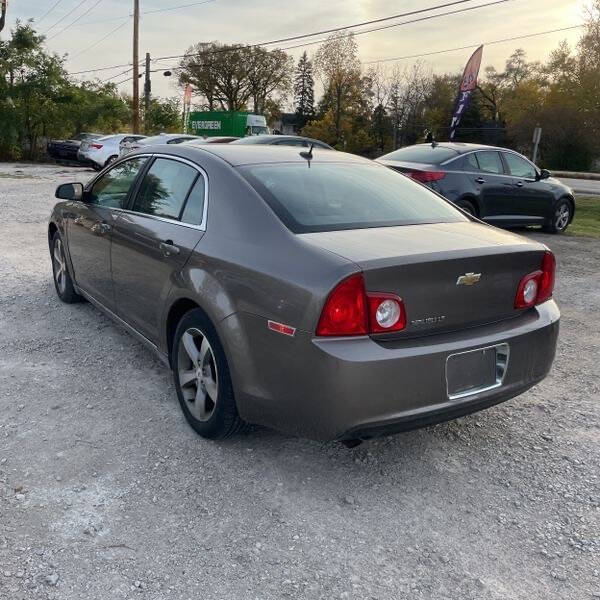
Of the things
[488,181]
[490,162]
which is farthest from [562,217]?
[488,181]

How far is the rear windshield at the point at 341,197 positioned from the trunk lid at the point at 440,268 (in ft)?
0.54

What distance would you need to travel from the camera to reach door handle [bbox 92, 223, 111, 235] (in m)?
4.44

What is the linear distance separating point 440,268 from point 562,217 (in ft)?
31.2

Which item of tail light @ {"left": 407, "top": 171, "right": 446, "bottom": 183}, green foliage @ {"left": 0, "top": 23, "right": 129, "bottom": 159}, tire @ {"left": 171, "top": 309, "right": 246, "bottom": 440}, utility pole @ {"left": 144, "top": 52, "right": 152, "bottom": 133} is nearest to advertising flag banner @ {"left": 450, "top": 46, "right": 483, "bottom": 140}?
tail light @ {"left": 407, "top": 171, "right": 446, "bottom": 183}

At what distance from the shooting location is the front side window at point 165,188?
147 inches

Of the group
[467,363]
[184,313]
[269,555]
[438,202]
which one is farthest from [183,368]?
[438,202]

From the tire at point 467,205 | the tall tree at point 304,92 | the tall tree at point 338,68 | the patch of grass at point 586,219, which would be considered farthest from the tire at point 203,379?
the tall tree at point 304,92

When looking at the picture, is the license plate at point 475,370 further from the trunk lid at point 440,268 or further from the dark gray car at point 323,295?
the trunk lid at point 440,268

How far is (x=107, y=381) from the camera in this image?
162 inches

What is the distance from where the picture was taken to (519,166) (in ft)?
34.2

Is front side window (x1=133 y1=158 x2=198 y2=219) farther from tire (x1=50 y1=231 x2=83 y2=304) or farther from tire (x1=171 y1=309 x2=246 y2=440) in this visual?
tire (x1=50 y1=231 x2=83 y2=304)

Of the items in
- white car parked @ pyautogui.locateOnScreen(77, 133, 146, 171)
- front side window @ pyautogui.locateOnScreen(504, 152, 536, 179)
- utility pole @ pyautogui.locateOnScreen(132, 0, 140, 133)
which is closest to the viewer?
front side window @ pyautogui.locateOnScreen(504, 152, 536, 179)

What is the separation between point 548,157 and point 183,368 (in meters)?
47.6

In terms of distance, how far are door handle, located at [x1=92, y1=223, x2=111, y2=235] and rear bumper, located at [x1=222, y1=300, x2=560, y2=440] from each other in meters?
1.81
